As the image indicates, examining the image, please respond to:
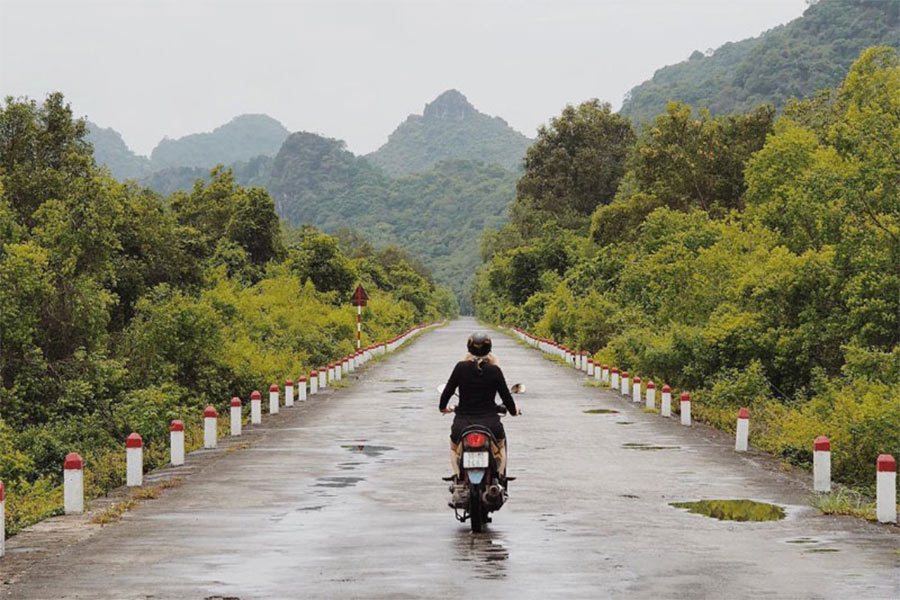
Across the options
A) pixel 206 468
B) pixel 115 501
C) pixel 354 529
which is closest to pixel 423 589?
pixel 354 529

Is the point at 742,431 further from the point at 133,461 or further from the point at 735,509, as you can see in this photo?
the point at 133,461

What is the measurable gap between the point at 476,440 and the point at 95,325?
18955 millimetres

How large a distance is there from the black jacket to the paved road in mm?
1233

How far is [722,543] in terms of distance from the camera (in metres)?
11.6

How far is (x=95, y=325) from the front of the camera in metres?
28.7

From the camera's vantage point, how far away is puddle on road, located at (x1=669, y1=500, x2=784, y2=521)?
13.4 m

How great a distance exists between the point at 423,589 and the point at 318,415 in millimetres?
19218

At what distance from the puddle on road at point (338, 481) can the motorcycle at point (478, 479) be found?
4.26 m

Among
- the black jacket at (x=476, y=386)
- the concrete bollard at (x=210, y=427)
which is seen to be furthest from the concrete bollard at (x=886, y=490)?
the concrete bollard at (x=210, y=427)

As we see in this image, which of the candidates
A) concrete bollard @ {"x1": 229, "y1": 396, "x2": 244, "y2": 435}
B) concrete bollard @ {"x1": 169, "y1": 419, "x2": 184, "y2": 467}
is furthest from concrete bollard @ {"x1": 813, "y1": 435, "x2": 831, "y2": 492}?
concrete bollard @ {"x1": 229, "y1": 396, "x2": 244, "y2": 435}

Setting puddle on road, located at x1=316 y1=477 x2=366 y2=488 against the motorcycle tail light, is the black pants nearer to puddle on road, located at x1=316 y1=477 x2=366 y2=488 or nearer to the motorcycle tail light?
the motorcycle tail light

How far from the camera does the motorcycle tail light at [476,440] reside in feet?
38.8

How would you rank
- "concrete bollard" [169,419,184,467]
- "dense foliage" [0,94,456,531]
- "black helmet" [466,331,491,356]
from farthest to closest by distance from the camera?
"dense foliage" [0,94,456,531] → "concrete bollard" [169,419,184,467] → "black helmet" [466,331,491,356]

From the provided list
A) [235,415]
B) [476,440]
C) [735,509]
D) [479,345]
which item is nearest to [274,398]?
[235,415]
